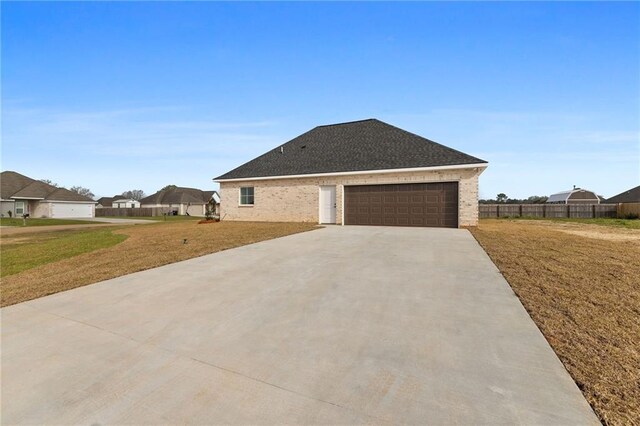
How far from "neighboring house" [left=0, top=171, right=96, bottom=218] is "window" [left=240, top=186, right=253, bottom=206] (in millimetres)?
34226

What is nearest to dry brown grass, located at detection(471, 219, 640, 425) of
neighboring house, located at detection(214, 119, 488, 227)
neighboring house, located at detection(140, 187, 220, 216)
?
neighboring house, located at detection(214, 119, 488, 227)

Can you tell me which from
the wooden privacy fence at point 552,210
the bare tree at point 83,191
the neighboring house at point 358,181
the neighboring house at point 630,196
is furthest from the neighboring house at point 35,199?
the neighboring house at point 630,196

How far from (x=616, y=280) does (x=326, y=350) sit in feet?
Result: 18.8

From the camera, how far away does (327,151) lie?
19.3 meters

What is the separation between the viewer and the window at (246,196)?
20.4 m

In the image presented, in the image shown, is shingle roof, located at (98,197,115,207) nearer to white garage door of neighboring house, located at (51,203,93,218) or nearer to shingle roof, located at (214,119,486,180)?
white garage door of neighboring house, located at (51,203,93,218)

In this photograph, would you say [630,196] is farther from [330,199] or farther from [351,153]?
[330,199]

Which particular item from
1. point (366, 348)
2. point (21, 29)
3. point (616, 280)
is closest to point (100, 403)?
point (366, 348)

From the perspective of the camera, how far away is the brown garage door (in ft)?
48.3

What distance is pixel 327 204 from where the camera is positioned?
57.9 feet

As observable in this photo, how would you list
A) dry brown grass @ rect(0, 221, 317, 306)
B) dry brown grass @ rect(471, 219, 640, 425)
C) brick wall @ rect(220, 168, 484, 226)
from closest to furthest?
dry brown grass @ rect(471, 219, 640, 425) → dry brown grass @ rect(0, 221, 317, 306) → brick wall @ rect(220, 168, 484, 226)

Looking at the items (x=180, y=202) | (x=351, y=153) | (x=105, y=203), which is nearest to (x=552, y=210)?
(x=351, y=153)

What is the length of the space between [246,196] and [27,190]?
37.9m

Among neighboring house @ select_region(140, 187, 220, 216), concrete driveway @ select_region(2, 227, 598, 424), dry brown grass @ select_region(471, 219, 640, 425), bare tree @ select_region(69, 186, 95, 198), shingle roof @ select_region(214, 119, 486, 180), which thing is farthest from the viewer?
bare tree @ select_region(69, 186, 95, 198)
